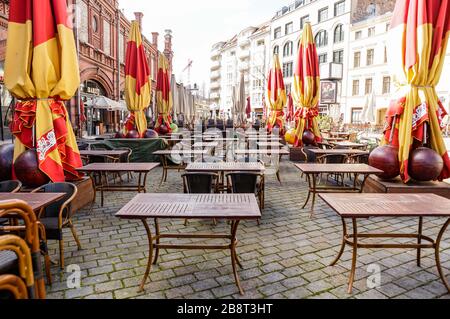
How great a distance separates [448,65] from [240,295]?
108 ft

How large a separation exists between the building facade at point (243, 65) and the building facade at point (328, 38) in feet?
22.3

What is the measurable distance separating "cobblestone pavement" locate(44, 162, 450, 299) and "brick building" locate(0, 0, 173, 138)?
13760mm

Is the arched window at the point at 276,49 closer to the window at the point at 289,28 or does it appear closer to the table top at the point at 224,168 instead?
the window at the point at 289,28

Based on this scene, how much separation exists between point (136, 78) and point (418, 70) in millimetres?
7235

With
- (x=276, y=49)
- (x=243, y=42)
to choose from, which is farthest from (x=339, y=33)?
(x=243, y=42)

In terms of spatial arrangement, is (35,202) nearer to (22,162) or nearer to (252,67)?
(22,162)

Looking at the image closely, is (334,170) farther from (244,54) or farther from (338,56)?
(244,54)

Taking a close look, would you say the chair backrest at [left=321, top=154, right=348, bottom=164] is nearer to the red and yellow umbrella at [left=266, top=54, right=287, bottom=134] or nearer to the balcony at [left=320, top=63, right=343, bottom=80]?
the red and yellow umbrella at [left=266, top=54, right=287, bottom=134]

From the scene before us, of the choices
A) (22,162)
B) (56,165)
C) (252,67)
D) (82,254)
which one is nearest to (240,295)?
(82,254)

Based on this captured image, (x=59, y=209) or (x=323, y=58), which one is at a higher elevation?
(x=323, y=58)

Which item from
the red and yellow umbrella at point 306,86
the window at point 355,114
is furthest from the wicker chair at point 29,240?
the window at point 355,114

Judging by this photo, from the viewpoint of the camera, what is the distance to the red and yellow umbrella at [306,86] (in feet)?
32.5

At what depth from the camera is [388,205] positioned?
10.5 ft

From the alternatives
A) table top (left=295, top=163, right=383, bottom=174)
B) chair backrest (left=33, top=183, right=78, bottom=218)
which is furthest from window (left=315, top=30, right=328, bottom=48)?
chair backrest (left=33, top=183, right=78, bottom=218)
